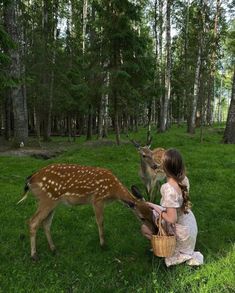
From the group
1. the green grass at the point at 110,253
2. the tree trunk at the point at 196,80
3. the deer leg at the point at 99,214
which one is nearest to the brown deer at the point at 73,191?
the deer leg at the point at 99,214

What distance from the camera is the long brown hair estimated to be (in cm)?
583

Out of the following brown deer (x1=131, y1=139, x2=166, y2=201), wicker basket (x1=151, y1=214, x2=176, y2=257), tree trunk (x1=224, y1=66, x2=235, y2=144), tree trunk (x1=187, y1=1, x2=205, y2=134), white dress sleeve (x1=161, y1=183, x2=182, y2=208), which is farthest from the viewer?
tree trunk (x1=187, y1=1, x2=205, y2=134)

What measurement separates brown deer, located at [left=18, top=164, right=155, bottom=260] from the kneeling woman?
63 cm

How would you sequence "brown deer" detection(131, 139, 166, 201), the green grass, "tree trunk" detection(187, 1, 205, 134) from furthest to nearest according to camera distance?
"tree trunk" detection(187, 1, 205, 134)
"brown deer" detection(131, 139, 166, 201)
the green grass

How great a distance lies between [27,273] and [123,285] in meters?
1.33

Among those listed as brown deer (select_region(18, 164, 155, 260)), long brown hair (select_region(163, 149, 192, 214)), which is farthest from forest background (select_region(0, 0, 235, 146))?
long brown hair (select_region(163, 149, 192, 214))

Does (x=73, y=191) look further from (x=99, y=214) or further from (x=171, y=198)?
(x=171, y=198)

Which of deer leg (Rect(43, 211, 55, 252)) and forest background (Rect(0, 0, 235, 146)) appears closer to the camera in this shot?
deer leg (Rect(43, 211, 55, 252))

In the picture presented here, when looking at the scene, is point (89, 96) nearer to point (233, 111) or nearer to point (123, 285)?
point (233, 111)

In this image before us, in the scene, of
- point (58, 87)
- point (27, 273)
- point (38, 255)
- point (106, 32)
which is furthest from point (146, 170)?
point (58, 87)

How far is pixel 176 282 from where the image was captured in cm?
527

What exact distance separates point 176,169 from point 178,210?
58 centimetres

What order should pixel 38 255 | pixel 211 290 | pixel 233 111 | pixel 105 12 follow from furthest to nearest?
pixel 233 111, pixel 105 12, pixel 38 255, pixel 211 290

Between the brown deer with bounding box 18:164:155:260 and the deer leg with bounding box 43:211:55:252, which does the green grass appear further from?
the brown deer with bounding box 18:164:155:260
